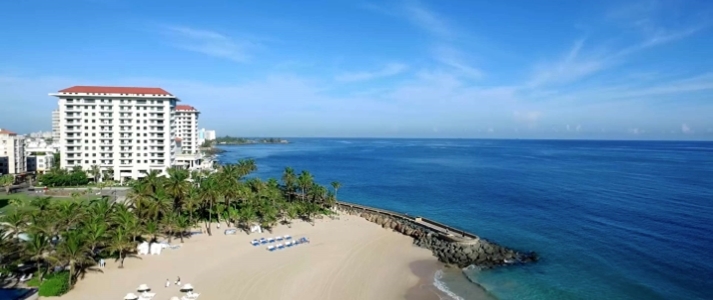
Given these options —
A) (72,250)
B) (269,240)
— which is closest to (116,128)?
(269,240)

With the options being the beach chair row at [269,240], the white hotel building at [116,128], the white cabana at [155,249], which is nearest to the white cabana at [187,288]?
the white cabana at [155,249]

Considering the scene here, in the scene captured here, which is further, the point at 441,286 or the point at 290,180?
the point at 290,180

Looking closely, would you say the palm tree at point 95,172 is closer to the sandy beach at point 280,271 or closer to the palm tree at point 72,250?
the sandy beach at point 280,271

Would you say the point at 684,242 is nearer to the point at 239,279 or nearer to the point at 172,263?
the point at 239,279

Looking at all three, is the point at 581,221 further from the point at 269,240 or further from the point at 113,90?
the point at 113,90

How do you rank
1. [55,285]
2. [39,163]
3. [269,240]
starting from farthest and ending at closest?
[39,163] → [269,240] → [55,285]

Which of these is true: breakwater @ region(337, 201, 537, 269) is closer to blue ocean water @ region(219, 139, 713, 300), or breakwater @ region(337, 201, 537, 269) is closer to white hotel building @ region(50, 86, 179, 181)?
blue ocean water @ region(219, 139, 713, 300)

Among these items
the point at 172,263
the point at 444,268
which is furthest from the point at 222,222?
the point at 444,268

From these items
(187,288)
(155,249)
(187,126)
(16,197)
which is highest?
(187,126)

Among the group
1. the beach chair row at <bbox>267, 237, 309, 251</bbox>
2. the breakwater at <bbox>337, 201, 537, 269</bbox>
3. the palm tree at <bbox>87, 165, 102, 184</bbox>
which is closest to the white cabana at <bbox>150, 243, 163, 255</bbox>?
the beach chair row at <bbox>267, 237, 309, 251</bbox>
